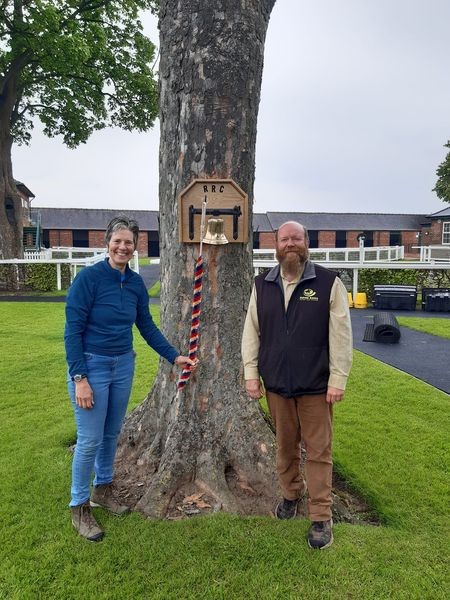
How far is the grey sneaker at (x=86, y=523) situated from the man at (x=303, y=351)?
54.8 inches

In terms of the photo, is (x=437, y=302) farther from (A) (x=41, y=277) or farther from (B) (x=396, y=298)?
(A) (x=41, y=277)

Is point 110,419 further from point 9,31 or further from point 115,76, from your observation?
point 115,76

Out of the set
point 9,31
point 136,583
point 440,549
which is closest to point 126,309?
point 136,583

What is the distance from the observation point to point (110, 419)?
132 inches

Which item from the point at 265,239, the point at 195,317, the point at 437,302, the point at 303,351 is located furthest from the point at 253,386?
the point at 265,239

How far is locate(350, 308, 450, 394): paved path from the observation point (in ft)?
25.1

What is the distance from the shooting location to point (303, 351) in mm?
2998

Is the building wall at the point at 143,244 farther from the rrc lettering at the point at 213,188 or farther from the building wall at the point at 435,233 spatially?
the rrc lettering at the point at 213,188

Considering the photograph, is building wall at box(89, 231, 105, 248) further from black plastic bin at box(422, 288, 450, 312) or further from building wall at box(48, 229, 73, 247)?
black plastic bin at box(422, 288, 450, 312)

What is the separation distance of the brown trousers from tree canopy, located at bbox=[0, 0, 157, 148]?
16.7m

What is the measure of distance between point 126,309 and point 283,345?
3.56ft

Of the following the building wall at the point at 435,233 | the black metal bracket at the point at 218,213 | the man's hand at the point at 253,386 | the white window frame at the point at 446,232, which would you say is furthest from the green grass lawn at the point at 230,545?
the building wall at the point at 435,233

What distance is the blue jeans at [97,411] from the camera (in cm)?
308

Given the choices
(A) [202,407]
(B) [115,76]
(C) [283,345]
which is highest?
(B) [115,76]
